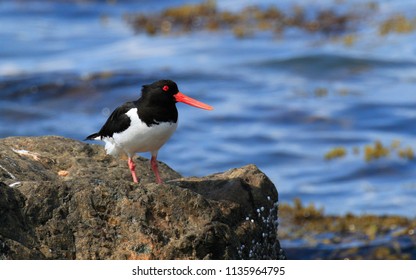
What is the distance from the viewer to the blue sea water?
1758 cm

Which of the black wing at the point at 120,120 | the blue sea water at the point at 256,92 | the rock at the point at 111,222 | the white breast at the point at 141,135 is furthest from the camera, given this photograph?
the blue sea water at the point at 256,92

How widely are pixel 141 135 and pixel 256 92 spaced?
48.2ft

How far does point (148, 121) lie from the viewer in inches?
311

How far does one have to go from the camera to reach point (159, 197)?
6.63 meters

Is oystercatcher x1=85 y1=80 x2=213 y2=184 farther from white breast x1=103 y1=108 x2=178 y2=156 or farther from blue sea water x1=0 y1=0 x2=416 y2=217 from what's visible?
blue sea water x1=0 y1=0 x2=416 y2=217

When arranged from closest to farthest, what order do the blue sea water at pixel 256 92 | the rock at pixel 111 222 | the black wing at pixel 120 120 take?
the rock at pixel 111 222 < the black wing at pixel 120 120 < the blue sea water at pixel 256 92

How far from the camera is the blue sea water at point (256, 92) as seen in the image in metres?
17.6

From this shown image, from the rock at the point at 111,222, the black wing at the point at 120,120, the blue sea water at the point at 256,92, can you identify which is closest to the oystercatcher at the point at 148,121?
the black wing at the point at 120,120

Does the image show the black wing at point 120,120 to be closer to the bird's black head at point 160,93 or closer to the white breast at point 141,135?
the white breast at point 141,135

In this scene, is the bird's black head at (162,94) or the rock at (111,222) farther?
the bird's black head at (162,94)

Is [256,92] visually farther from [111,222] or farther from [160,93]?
[111,222]

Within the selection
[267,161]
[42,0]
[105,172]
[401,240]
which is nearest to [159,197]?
[105,172]

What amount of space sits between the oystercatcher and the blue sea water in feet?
24.0

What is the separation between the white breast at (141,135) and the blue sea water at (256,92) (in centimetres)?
733
